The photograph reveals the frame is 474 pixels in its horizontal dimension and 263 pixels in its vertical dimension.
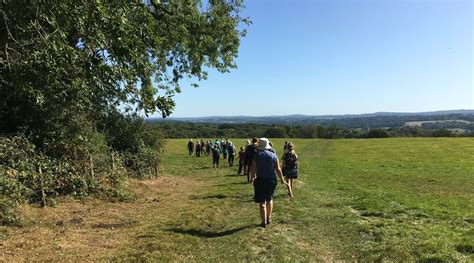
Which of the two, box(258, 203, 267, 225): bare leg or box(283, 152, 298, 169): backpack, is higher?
box(283, 152, 298, 169): backpack

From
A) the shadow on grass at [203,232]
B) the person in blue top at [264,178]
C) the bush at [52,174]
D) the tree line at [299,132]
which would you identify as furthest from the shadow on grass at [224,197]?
the tree line at [299,132]

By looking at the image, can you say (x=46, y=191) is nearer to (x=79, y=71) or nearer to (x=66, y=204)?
(x=66, y=204)

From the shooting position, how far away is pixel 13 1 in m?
7.34

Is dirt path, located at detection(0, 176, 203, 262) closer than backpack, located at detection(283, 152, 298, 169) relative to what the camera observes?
Yes

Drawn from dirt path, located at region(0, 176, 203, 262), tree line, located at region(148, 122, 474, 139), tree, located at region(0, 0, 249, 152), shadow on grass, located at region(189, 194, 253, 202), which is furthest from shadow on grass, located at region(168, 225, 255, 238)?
tree line, located at region(148, 122, 474, 139)

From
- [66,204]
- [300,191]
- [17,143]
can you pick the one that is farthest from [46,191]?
[300,191]

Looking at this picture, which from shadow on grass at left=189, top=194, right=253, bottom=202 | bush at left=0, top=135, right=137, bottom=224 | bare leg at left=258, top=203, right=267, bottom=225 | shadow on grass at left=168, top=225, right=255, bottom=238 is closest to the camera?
shadow on grass at left=168, top=225, right=255, bottom=238

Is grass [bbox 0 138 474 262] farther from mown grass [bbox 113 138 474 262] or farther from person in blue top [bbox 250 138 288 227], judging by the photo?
person in blue top [bbox 250 138 288 227]

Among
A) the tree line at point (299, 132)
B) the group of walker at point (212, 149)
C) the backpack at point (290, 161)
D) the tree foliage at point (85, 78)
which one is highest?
the tree foliage at point (85, 78)

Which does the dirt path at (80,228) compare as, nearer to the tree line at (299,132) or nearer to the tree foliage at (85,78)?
the tree foliage at (85,78)

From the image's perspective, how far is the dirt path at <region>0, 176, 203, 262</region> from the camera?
726 centimetres

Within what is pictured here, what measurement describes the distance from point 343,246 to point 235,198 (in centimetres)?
648

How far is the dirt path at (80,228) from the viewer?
7.26m

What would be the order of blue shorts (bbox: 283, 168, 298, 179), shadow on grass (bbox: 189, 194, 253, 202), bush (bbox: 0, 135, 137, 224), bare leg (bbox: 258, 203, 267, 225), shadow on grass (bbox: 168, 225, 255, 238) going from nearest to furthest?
shadow on grass (bbox: 168, 225, 255, 238) < bush (bbox: 0, 135, 137, 224) < bare leg (bbox: 258, 203, 267, 225) < shadow on grass (bbox: 189, 194, 253, 202) < blue shorts (bbox: 283, 168, 298, 179)
